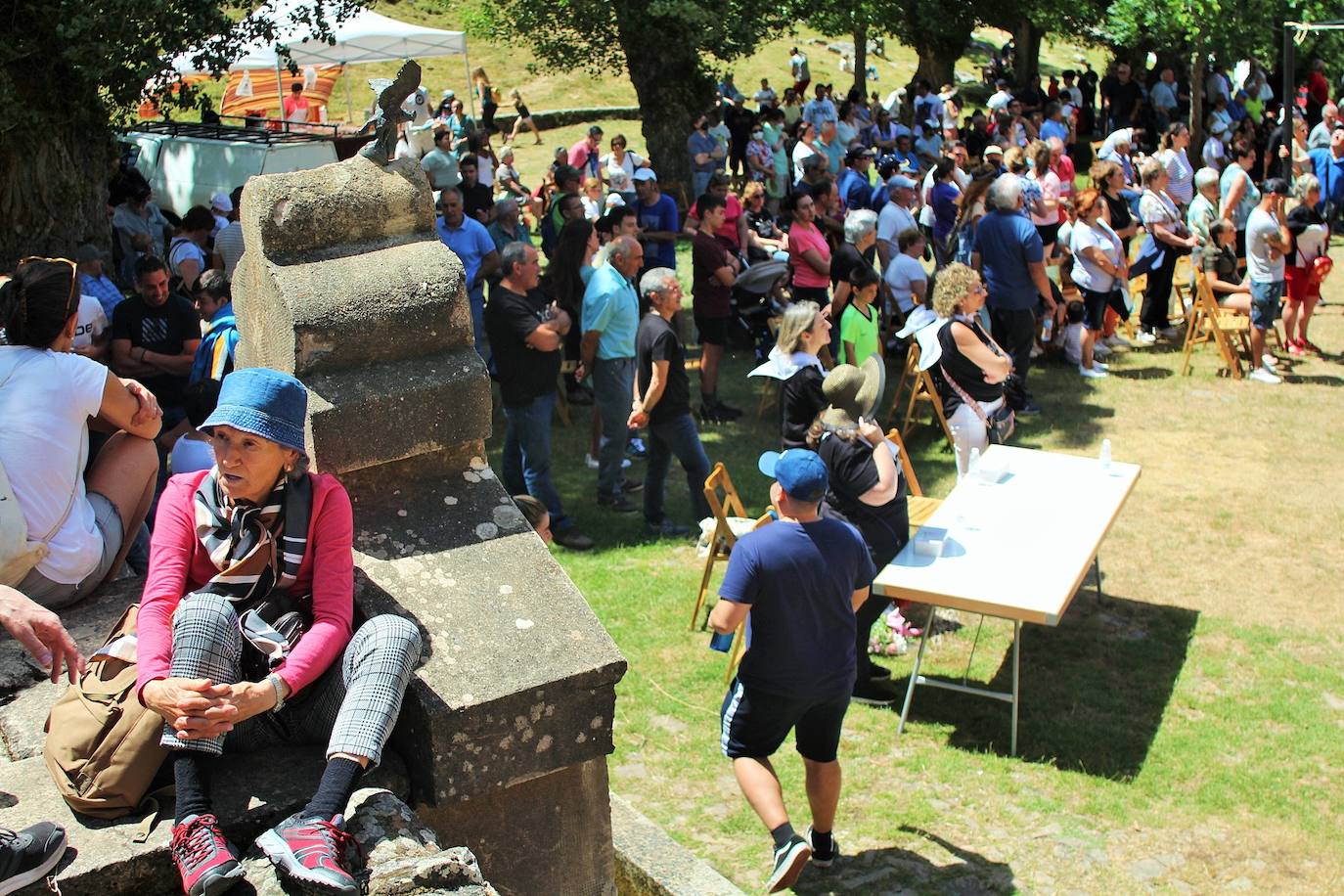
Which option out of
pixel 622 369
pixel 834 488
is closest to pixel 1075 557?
pixel 834 488

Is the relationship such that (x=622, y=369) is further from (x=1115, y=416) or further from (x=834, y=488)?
(x=1115, y=416)

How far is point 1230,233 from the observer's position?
1252 cm

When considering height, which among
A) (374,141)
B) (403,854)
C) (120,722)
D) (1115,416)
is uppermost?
(374,141)

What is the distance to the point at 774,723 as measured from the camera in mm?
5293

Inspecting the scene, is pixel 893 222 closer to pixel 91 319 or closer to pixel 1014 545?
pixel 1014 545

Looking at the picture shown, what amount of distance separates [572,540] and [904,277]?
14.1ft

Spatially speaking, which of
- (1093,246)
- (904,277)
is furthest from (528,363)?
(1093,246)

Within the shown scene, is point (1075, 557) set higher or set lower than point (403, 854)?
lower

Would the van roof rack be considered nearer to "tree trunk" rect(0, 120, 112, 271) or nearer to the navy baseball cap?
"tree trunk" rect(0, 120, 112, 271)

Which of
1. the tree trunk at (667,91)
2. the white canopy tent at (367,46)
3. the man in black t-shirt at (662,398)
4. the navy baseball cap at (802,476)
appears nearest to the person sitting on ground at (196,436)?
the navy baseball cap at (802,476)

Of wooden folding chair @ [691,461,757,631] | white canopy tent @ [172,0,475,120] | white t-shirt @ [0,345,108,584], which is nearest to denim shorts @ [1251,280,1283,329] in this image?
wooden folding chair @ [691,461,757,631]

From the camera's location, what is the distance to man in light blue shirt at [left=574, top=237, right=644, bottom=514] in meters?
8.90

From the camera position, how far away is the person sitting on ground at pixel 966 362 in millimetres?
8523

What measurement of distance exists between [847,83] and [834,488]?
3150cm
